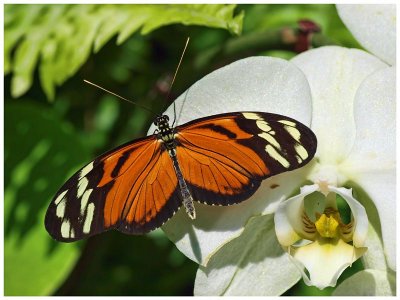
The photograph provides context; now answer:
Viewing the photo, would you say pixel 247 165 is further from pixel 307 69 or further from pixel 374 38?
pixel 374 38

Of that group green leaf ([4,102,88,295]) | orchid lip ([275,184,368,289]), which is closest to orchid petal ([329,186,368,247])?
orchid lip ([275,184,368,289])

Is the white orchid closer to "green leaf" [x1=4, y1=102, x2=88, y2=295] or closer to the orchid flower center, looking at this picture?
the orchid flower center

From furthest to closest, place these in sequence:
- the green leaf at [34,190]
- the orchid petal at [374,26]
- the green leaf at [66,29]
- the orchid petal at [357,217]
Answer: the green leaf at [34,190]
the green leaf at [66,29]
the orchid petal at [374,26]
the orchid petal at [357,217]

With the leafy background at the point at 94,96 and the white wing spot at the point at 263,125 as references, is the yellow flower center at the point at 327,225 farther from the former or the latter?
the leafy background at the point at 94,96

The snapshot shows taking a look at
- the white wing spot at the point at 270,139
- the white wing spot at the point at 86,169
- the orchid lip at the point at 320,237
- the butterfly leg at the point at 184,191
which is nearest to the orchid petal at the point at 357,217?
the orchid lip at the point at 320,237

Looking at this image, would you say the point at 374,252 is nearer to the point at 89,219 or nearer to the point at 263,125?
the point at 263,125

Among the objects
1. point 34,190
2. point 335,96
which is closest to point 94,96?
point 34,190
